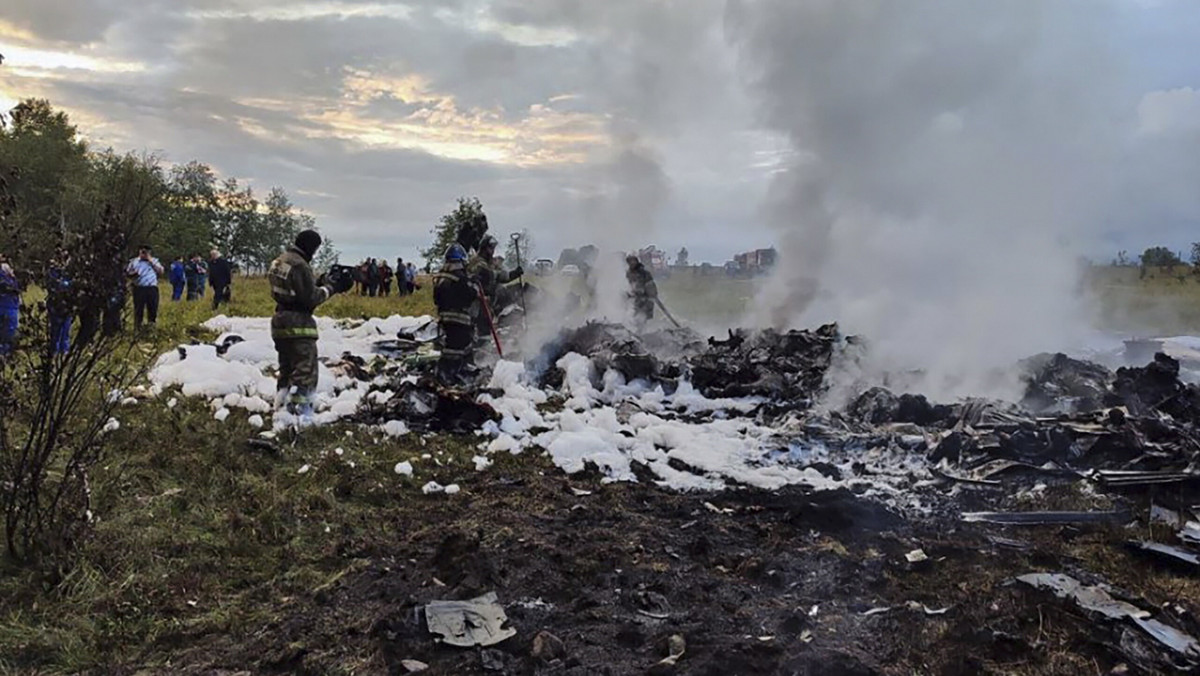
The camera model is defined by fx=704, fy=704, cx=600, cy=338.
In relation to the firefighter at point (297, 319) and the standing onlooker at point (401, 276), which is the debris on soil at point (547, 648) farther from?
the standing onlooker at point (401, 276)

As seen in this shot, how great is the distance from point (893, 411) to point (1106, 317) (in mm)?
14999

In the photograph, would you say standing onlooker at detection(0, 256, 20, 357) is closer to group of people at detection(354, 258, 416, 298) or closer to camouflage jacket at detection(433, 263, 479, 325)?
camouflage jacket at detection(433, 263, 479, 325)

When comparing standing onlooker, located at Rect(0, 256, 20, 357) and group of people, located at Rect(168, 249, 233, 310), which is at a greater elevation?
group of people, located at Rect(168, 249, 233, 310)

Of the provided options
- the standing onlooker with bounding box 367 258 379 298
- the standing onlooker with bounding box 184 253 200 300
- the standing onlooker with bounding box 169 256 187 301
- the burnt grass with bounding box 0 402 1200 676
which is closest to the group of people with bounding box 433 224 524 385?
the burnt grass with bounding box 0 402 1200 676

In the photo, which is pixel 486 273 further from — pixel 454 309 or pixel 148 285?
pixel 148 285

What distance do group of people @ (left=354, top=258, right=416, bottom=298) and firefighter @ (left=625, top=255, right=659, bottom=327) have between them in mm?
13623

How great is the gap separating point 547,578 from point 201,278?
2140 cm

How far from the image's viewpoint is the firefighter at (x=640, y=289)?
15.6 meters

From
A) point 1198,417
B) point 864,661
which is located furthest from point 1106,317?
point 864,661

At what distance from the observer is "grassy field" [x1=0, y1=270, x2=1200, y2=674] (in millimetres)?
3797

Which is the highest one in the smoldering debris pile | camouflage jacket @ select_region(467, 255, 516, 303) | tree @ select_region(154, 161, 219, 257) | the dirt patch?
tree @ select_region(154, 161, 219, 257)

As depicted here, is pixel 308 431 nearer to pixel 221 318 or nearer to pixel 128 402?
pixel 128 402

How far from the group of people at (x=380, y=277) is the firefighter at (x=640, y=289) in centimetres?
1362

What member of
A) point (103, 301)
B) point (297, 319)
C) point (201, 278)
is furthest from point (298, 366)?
point (201, 278)
